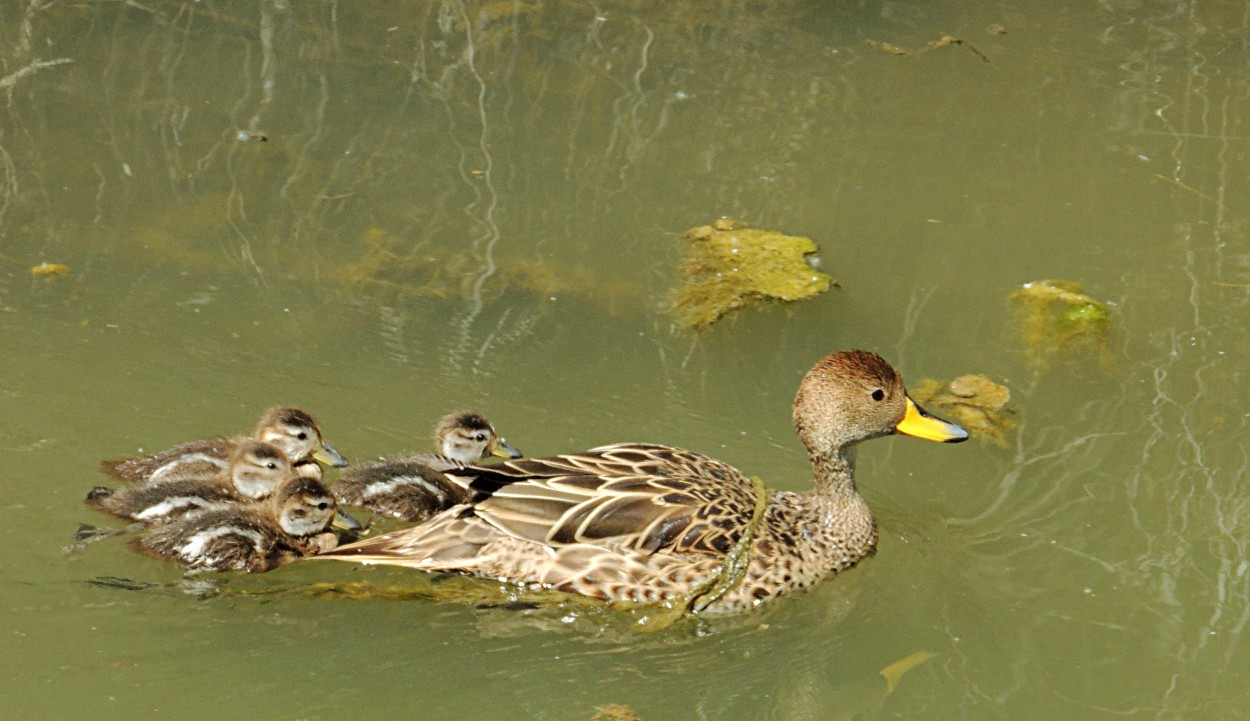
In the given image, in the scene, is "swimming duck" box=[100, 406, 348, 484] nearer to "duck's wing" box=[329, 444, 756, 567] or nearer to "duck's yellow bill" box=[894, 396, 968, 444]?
"duck's wing" box=[329, 444, 756, 567]

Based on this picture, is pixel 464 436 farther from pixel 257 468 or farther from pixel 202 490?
pixel 202 490

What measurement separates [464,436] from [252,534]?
1049mm

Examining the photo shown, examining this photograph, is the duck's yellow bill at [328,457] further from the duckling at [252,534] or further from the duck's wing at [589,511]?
the duck's wing at [589,511]

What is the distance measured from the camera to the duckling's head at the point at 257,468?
596 cm

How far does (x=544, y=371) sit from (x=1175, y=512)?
287 cm

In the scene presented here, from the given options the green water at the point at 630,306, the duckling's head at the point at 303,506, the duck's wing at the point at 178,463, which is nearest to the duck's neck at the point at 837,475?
the green water at the point at 630,306

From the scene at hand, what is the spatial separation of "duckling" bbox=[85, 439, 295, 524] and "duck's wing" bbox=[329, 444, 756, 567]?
56 cm

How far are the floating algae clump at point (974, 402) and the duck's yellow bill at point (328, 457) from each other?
267 centimetres

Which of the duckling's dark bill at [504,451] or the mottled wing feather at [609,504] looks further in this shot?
the duckling's dark bill at [504,451]

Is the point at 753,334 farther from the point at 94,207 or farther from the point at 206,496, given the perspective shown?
the point at 94,207

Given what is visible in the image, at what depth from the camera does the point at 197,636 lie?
5.15 m

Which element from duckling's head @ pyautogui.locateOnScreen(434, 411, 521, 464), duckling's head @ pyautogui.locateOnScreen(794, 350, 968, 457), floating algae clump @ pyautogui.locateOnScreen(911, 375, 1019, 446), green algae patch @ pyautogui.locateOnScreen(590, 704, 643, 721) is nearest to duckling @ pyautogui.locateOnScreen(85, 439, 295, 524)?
duckling's head @ pyautogui.locateOnScreen(434, 411, 521, 464)

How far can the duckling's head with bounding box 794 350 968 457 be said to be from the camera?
18.8ft

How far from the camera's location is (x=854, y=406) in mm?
5734
